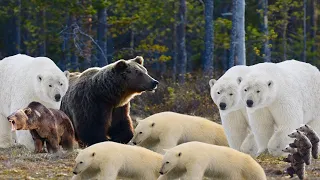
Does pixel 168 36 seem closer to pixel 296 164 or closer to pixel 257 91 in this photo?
pixel 257 91

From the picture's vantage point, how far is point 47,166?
9.52 m

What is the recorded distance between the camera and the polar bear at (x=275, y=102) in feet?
34.9

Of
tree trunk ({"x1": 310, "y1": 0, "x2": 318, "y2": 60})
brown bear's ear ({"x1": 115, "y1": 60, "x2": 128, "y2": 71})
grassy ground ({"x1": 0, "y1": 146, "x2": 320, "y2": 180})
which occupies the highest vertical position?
brown bear's ear ({"x1": 115, "y1": 60, "x2": 128, "y2": 71})

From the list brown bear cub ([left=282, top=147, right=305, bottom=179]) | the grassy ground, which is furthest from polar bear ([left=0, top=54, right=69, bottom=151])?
brown bear cub ([left=282, top=147, right=305, bottom=179])

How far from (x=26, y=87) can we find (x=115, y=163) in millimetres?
3912

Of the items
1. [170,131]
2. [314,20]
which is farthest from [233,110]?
[314,20]

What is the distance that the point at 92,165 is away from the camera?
8.01 m

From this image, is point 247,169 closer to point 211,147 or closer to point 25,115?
point 211,147

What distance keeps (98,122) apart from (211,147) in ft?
10.4

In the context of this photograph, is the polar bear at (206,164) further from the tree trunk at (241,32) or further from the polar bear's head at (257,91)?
the tree trunk at (241,32)

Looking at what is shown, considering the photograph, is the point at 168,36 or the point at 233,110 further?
the point at 168,36

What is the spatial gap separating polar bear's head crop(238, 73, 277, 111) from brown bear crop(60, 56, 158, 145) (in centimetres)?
121

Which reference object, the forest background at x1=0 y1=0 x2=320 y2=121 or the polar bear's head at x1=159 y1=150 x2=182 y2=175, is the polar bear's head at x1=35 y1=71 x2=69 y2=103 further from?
the forest background at x1=0 y1=0 x2=320 y2=121

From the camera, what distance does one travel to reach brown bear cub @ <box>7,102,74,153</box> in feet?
32.8
